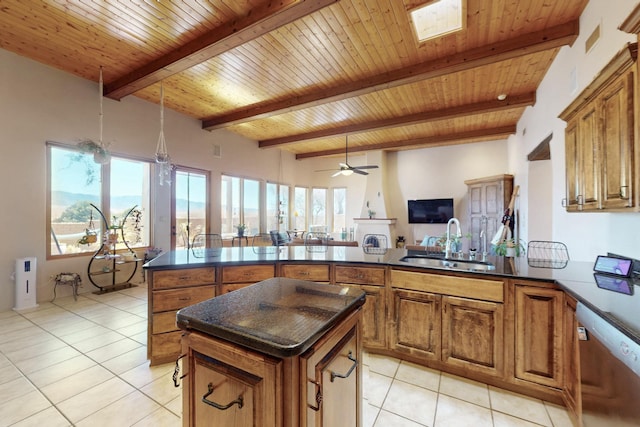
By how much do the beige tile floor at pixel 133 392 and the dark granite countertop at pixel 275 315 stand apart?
3.67ft

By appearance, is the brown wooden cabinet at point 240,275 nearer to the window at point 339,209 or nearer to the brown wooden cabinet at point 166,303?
the brown wooden cabinet at point 166,303

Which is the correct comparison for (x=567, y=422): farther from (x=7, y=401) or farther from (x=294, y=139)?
(x=294, y=139)

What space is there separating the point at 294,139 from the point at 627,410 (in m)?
6.93

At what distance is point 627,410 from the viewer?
1.03m

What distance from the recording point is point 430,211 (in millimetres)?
7746

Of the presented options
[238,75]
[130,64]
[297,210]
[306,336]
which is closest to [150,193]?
[130,64]

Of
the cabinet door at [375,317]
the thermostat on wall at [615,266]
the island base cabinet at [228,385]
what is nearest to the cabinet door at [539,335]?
the thermostat on wall at [615,266]

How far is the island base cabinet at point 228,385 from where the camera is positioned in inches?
30.8

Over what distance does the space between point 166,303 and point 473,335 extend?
2.53 metres

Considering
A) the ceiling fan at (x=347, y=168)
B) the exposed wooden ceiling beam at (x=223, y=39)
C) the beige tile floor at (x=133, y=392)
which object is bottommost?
the beige tile floor at (x=133, y=392)

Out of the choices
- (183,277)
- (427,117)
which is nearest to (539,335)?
(183,277)

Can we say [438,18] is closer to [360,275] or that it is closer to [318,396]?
[360,275]

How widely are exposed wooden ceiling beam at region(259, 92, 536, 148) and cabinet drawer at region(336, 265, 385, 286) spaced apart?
4.11 meters

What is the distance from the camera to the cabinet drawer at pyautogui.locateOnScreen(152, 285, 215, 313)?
7.34ft
